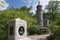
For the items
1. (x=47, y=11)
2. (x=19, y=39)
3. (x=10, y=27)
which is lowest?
(x=19, y=39)

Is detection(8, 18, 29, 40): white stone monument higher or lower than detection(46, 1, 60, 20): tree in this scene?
lower

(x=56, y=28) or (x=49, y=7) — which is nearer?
(x=56, y=28)

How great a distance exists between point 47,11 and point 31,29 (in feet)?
83.3

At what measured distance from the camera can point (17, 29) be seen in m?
17.8

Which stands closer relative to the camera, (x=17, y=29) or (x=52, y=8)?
(x=17, y=29)

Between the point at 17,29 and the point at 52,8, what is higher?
the point at 52,8

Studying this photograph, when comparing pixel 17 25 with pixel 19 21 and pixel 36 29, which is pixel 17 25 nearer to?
pixel 19 21

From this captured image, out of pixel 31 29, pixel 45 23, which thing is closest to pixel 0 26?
pixel 31 29

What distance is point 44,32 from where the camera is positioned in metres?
31.1

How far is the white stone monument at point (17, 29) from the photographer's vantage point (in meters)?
17.6

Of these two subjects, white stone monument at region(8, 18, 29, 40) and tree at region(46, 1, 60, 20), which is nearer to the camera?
white stone monument at region(8, 18, 29, 40)

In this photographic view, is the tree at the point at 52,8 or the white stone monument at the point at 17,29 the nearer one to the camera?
the white stone monument at the point at 17,29

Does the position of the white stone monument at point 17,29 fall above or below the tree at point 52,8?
below

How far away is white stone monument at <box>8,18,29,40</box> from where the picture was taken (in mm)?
17606
